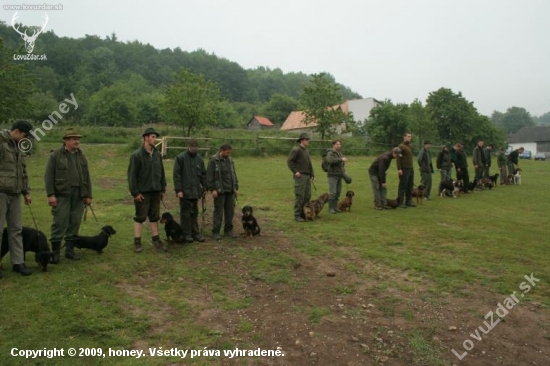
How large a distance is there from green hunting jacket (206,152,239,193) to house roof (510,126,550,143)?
76.7 meters

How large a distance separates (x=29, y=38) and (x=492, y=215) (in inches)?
1050

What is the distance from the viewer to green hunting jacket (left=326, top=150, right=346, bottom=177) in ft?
35.1

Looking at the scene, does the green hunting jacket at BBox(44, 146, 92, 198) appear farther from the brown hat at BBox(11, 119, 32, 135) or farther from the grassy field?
the grassy field

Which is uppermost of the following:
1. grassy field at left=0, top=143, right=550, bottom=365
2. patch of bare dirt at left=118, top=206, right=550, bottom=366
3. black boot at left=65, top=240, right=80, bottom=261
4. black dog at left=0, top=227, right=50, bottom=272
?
black dog at left=0, top=227, right=50, bottom=272

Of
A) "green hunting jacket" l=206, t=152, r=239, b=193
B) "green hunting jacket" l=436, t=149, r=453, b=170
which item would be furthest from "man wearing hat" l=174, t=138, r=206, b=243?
"green hunting jacket" l=436, t=149, r=453, b=170

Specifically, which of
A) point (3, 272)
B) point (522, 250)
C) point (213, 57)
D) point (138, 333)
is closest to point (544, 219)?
point (522, 250)

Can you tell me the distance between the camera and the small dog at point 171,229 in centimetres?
747

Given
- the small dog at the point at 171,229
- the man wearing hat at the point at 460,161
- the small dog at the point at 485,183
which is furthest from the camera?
the small dog at the point at 485,183

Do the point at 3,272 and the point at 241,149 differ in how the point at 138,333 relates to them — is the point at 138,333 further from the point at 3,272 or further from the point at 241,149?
the point at 241,149

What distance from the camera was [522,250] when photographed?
7.48 m

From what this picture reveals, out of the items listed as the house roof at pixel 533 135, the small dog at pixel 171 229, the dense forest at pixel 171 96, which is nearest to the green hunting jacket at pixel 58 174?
the small dog at pixel 171 229

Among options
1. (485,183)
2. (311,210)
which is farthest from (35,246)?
(485,183)

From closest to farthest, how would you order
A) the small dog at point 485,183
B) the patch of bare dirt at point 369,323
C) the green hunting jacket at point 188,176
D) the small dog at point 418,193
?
1. the patch of bare dirt at point 369,323
2. the green hunting jacket at point 188,176
3. the small dog at point 418,193
4. the small dog at point 485,183

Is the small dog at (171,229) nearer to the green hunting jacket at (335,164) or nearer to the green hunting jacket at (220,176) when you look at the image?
the green hunting jacket at (220,176)
